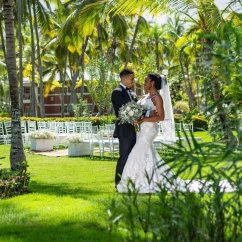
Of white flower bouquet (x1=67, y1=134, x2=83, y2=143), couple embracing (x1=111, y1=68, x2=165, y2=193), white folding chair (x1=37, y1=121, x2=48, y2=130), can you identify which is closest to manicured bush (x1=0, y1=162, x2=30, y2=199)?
couple embracing (x1=111, y1=68, x2=165, y2=193)

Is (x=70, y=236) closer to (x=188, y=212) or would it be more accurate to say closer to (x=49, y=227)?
(x=49, y=227)

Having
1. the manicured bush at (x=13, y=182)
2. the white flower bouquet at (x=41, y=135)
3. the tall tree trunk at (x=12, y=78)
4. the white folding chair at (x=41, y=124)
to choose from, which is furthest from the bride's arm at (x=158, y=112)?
the white folding chair at (x=41, y=124)

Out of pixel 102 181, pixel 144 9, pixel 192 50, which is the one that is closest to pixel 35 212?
pixel 102 181

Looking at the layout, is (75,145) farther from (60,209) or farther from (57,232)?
(57,232)

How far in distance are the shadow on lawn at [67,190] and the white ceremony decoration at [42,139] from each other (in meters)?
8.33

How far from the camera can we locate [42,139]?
18078 mm

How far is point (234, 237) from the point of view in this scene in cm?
367

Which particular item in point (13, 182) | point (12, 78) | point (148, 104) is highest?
point (12, 78)

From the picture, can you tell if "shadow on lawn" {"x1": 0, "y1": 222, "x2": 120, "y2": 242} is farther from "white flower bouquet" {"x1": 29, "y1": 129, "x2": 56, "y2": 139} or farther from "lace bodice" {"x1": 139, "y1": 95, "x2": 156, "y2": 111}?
"white flower bouquet" {"x1": 29, "y1": 129, "x2": 56, "y2": 139}

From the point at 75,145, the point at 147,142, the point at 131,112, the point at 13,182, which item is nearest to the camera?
the point at 13,182

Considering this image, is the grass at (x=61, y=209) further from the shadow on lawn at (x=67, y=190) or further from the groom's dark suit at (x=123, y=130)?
the groom's dark suit at (x=123, y=130)

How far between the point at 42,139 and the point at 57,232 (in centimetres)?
1242

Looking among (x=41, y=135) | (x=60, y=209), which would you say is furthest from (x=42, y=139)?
(x=60, y=209)

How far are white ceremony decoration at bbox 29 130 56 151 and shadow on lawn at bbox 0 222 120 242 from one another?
11821 millimetres
